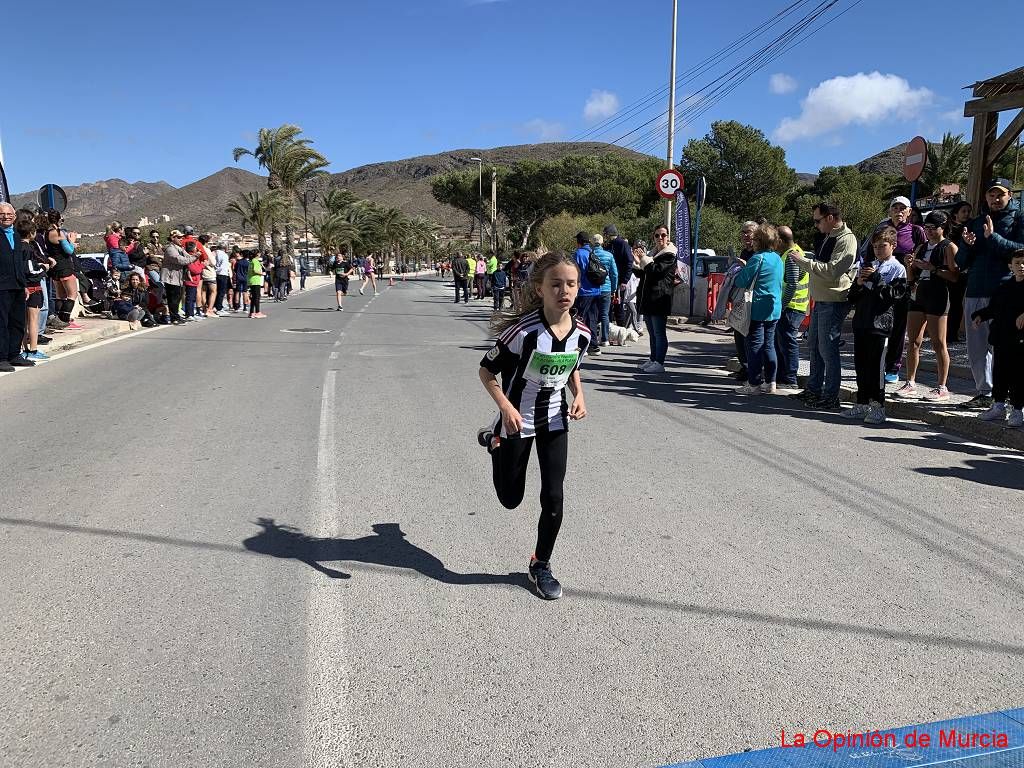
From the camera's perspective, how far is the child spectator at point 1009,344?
271 inches

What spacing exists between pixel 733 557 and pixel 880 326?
4.40 metres

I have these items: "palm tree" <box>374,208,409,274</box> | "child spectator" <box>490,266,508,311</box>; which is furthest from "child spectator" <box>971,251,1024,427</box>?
"palm tree" <box>374,208,409,274</box>

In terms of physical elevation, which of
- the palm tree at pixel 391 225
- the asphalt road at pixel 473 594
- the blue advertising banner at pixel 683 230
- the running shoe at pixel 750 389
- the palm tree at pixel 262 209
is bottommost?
the asphalt road at pixel 473 594

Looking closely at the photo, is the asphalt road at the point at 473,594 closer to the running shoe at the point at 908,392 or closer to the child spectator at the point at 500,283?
the running shoe at the point at 908,392

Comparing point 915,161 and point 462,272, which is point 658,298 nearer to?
point 915,161

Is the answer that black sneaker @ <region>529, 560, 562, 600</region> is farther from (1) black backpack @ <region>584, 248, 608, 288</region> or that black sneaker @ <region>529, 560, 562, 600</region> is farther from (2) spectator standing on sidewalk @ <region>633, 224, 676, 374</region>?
(1) black backpack @ <region>584, 248, 608, 288</region>

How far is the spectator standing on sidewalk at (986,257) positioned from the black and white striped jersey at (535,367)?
5.50 m

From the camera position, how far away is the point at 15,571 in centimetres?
401

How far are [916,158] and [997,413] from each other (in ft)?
17.1

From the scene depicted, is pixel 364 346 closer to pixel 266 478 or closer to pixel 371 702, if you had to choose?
pixel 266 478

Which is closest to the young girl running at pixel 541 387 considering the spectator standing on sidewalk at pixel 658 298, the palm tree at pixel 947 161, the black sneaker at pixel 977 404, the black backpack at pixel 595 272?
the black sneaker at pixel 977 404

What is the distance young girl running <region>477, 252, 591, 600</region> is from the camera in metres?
3.66

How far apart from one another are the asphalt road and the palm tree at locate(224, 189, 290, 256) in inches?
1647

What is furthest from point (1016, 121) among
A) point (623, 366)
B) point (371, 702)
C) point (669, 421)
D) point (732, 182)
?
point (732, 182)
